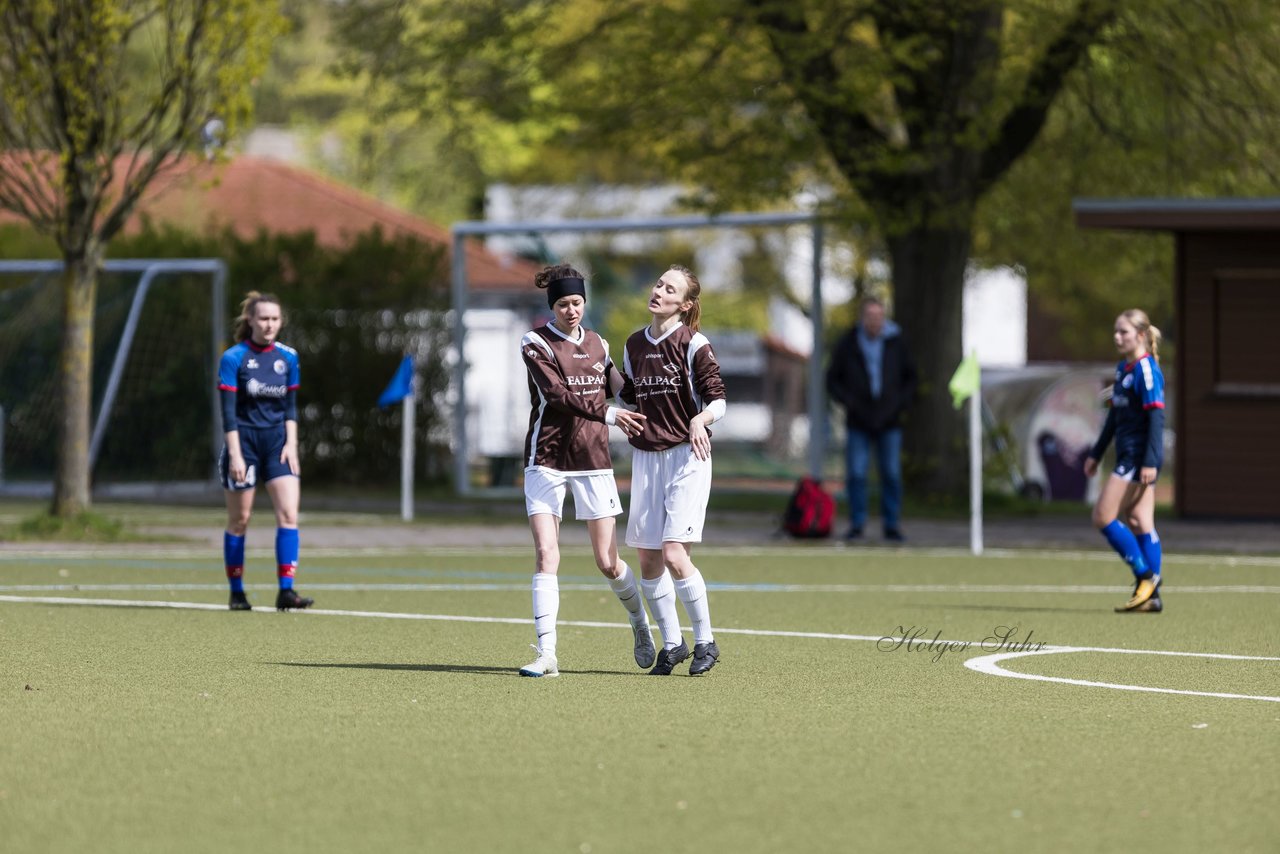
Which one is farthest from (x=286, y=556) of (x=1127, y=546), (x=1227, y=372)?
(x=1227, y=372)

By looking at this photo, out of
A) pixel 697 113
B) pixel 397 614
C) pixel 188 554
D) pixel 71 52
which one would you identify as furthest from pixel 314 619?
pixel 697 113

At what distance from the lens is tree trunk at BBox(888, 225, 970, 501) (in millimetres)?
23688

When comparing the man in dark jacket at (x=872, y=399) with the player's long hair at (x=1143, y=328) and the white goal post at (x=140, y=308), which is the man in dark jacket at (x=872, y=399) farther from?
the white goal post at (x=140, y=308)

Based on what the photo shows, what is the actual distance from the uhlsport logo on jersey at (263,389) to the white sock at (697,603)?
12.8ft

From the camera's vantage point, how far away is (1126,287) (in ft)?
121

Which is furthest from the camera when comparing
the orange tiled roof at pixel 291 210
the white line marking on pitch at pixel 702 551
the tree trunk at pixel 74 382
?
the orange tiled roof at pixel 291 210

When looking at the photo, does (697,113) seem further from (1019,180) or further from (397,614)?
(397,614)

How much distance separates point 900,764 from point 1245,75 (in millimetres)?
16602

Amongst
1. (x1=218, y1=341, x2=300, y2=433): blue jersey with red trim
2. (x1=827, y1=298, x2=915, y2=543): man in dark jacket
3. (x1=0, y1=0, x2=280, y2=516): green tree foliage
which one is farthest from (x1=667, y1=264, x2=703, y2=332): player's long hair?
(x1=827, y1=298, x2=915, y2=543): man in dark jacket

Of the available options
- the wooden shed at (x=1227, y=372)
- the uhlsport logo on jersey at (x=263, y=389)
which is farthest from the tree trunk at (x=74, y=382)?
the wooden shed at (x=1227, y=372)

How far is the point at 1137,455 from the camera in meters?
13.0

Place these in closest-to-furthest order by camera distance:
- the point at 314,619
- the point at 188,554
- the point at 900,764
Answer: the point at 900,764
the point at 314,619
the point at 188,554

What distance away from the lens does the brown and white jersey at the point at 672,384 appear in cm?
951

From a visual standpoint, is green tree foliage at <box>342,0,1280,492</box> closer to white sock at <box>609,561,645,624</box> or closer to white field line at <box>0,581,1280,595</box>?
white field line at <box>0,581,1280,595</box>
